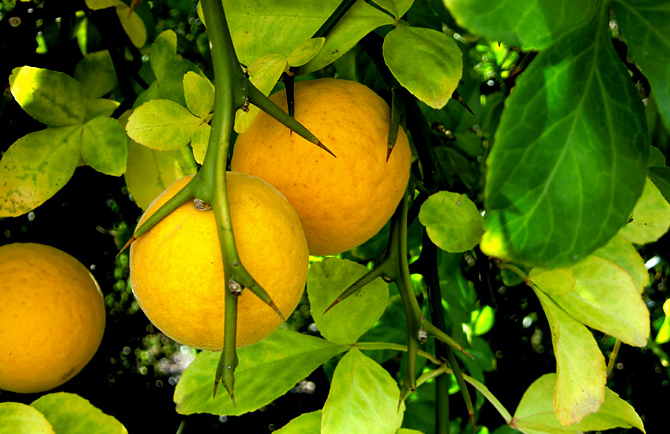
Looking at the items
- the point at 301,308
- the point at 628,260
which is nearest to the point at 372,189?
the point at 628,260

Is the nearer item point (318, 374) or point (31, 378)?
point (31, 378)

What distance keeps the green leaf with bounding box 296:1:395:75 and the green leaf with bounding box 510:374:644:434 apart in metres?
0.38

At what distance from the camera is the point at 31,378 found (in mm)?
631

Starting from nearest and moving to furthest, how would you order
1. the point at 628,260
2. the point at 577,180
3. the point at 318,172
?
the point at 577,180 → the point at 318,172 → the point at 628,260

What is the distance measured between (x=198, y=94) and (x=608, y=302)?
38 centimetres

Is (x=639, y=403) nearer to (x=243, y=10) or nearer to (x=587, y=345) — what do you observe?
(x=587, y=345)

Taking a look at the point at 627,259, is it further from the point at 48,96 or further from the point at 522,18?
the point at 48,96

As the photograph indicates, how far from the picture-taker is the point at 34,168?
58 centimetres

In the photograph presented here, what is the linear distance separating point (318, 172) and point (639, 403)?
122 centimetres

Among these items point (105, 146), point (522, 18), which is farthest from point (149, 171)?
point (522, 18)

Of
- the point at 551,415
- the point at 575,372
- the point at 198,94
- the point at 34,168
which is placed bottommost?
the point at 551,415

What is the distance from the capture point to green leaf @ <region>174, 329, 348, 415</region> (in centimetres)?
57

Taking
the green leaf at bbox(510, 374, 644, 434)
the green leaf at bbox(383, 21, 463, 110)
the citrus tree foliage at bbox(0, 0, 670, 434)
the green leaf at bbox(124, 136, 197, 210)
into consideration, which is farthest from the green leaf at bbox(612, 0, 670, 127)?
the green leaf at bbox(124, 136, 197, 210)

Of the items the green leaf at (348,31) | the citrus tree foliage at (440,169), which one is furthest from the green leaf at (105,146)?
the green leaf at (348,31)
